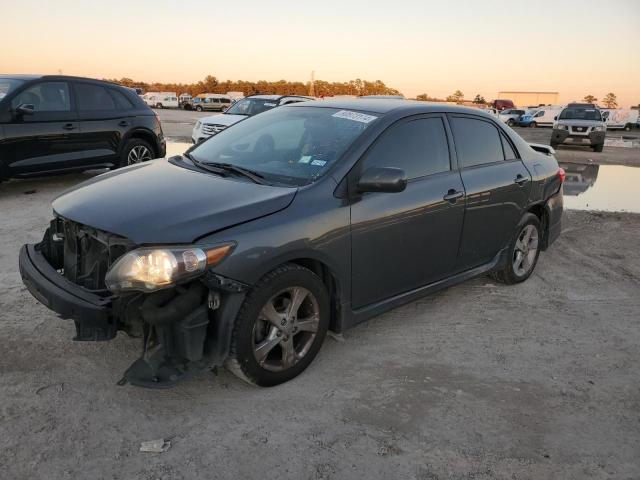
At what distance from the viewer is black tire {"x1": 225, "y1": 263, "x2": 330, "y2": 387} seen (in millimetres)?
2889

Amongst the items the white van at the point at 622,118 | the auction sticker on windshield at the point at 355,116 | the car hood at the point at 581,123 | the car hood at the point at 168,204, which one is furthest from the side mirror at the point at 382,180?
the white van at the point at 622,118

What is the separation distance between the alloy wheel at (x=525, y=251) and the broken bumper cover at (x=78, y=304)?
3641 millimetres

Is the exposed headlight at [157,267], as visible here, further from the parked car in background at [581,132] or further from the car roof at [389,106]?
the parked car in background at [581,132]

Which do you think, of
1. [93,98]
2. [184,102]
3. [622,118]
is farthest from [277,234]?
[184,102]

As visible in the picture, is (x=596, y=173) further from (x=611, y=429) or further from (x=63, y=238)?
(x=63, y=238)

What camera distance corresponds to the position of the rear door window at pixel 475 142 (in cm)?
424

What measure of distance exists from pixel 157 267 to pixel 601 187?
10952 mm

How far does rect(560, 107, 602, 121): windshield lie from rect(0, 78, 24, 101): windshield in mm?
18354

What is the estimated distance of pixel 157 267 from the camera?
2.67 meters

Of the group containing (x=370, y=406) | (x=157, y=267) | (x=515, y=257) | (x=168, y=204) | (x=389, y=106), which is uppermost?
(x=389, y=106)

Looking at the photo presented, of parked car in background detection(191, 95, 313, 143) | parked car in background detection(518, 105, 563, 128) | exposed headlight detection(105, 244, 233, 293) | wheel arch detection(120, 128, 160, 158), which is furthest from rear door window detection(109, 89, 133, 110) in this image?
parked car in background detection(518, 105, 563, 128)

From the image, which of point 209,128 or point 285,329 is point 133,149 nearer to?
point 209,128

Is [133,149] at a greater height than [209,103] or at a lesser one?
lesser

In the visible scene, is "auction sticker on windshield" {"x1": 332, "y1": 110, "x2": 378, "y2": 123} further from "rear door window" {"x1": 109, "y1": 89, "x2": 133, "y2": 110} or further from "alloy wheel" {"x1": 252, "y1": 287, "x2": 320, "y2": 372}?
"rear door window" {"x1": 109, "y1": 89, "x2": 133, "y2": 110}
